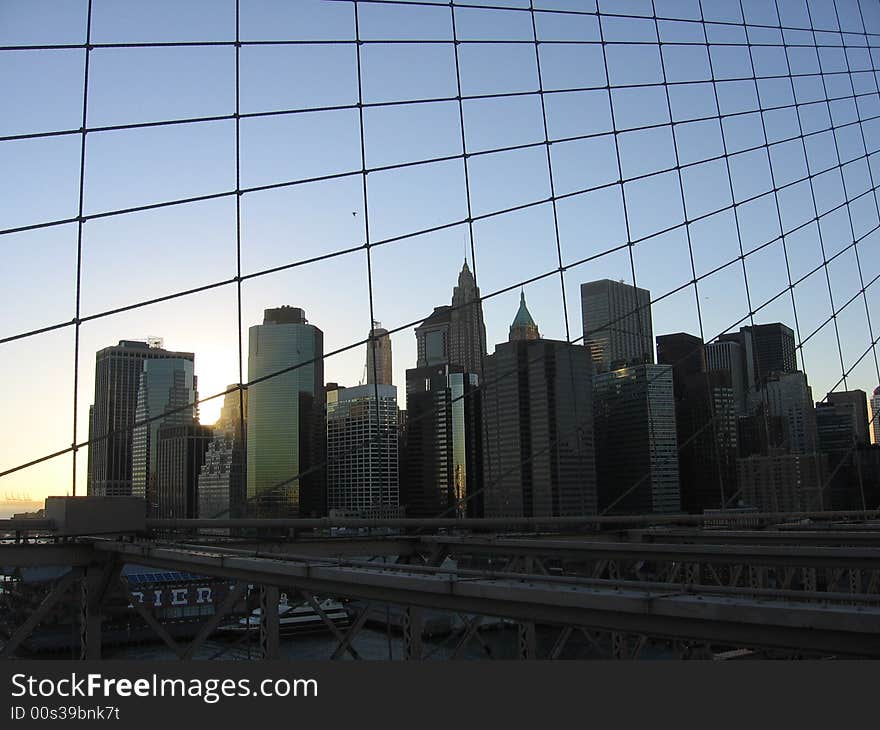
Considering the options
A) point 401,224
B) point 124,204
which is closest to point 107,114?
point 124,204

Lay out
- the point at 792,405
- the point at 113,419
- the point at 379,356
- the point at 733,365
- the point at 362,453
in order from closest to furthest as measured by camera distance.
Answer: the point at 113,419 < the point at 362,453 < the point at 379,356 < the point at 733,365 < the point at 792,405

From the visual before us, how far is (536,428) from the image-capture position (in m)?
15.8

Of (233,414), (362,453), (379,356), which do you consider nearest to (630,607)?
(233,414)

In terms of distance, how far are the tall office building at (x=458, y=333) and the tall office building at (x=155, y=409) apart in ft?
13.1

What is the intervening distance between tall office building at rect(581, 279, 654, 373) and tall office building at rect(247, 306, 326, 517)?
6773 millimetres

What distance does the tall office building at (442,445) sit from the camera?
44.0 feet

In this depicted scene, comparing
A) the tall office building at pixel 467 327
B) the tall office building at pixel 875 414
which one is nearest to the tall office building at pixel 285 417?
the tall office building at pixel 467 327

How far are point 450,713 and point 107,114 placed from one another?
9.02 m

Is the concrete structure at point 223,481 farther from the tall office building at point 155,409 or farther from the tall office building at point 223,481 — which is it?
the tall office building at point 155,409

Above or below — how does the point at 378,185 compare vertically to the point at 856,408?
above

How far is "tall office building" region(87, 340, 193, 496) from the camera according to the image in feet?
32.8

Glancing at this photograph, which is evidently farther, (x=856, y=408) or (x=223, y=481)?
(x=856, y=408)

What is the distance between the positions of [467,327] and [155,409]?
18.9 ft

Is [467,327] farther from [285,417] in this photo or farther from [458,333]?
[285,417]
